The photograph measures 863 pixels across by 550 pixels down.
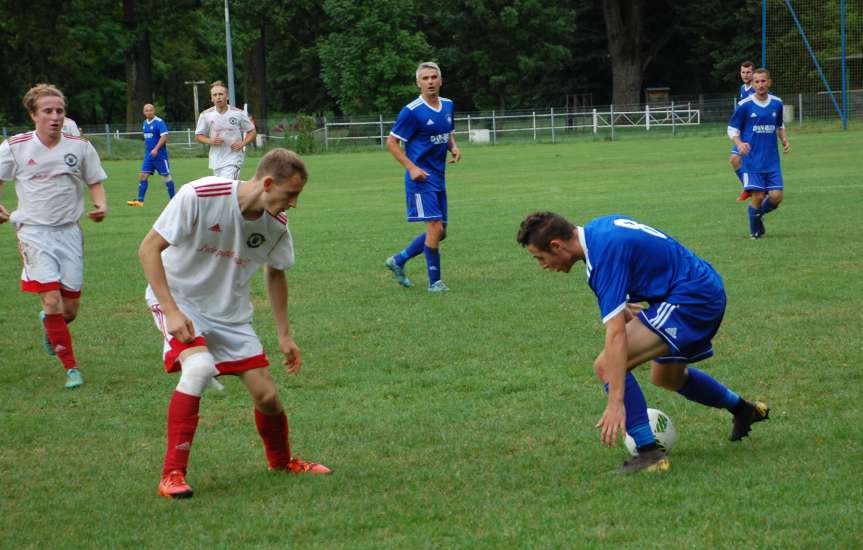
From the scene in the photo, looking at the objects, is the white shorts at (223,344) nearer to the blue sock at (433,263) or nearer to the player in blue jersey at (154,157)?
the blue sock at (433,263)

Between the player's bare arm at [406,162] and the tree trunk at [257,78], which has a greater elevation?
the tree trunk at [257,78]

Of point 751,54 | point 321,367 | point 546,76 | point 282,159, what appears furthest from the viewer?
point 546,76

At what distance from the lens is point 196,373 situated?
4891mm

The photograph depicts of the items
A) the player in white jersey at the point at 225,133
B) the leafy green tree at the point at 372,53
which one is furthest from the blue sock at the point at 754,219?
the leafy green tree at the point at 372,53

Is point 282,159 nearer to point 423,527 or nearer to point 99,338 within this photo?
point 423,527

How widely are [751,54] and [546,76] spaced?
1155 centimetres

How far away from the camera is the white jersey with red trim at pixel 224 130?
1666cm

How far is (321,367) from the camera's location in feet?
25.8

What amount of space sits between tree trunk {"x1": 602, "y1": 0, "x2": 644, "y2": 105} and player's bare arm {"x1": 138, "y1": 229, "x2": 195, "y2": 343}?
5276 centimetres

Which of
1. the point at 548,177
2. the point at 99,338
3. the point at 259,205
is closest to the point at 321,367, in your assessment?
the point at 99,338

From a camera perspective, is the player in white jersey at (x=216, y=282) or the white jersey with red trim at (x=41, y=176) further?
the white jersey with red trim at (x=41, y=176)

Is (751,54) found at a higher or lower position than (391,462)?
higher

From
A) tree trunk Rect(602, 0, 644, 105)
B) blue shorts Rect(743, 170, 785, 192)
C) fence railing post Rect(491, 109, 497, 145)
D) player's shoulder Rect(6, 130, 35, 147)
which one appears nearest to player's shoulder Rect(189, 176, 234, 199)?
player's shoulder Rect(6, 130, 35, 147)

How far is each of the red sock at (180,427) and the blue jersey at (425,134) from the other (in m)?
6.44
